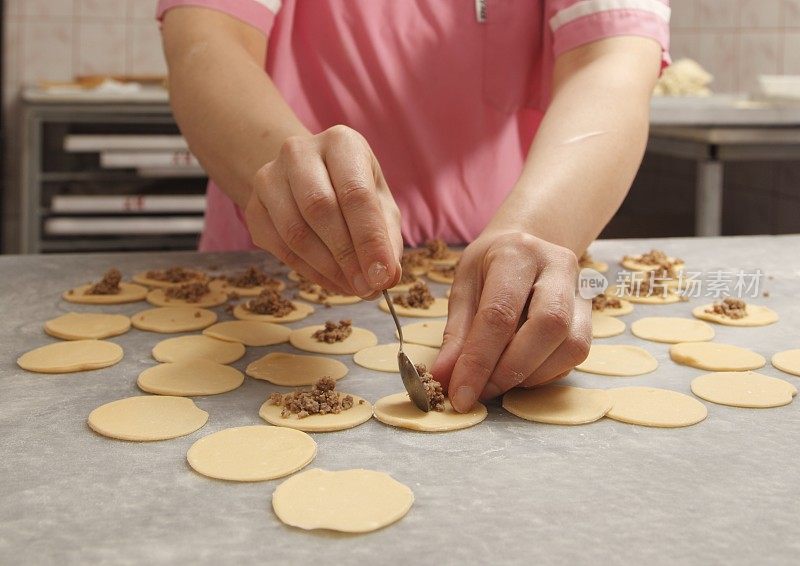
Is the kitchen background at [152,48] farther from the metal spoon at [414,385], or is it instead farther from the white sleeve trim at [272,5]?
the metal spoon at [414,385]

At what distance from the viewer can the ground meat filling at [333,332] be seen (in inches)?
50.5

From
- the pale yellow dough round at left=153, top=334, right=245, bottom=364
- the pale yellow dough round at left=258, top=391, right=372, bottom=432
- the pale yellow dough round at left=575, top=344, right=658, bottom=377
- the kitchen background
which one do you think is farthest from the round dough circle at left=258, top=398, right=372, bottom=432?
the kitchen background

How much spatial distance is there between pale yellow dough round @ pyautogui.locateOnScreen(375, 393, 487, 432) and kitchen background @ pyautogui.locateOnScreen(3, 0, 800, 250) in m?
3.37

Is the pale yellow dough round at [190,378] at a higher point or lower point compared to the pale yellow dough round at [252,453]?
higher

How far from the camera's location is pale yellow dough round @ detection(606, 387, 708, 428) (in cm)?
98

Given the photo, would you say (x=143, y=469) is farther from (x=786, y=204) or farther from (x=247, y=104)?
(x=786, y=204)

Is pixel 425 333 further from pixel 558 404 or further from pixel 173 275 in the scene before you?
pixel 173 275

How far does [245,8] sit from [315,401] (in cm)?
90

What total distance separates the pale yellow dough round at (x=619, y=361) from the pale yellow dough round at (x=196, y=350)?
0.50 metres

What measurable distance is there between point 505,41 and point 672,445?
1093 millimetres

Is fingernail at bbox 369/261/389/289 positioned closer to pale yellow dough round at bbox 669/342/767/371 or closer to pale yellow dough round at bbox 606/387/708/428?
pale yellow dough round at bbox 606/387/708/428

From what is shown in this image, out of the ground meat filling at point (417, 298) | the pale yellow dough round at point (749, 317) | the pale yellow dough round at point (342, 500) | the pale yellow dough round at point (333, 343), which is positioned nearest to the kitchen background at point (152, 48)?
the pale yellow dough round at point (749, 317)

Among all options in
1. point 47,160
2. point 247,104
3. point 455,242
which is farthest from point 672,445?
point 47,160

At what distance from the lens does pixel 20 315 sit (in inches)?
54.8
